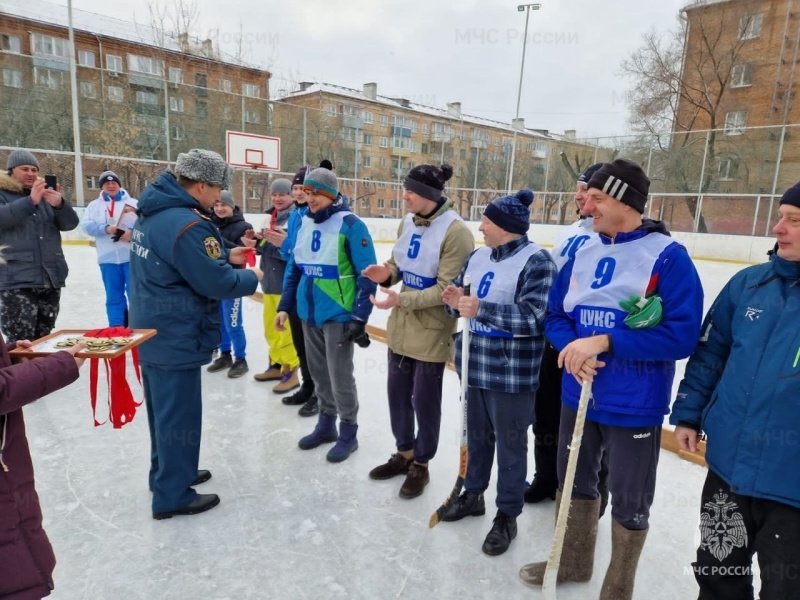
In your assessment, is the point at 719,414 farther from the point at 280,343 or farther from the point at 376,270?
the point at 280,343

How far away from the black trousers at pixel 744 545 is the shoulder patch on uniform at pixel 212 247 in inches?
88.1

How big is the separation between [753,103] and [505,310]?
28.5 meters

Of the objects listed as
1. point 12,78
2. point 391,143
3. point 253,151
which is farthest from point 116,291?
point 391,143

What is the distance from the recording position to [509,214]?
7.61 ft

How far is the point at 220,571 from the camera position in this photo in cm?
222

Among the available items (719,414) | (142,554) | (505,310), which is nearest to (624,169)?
(505,310)

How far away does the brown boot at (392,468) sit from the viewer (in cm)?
303

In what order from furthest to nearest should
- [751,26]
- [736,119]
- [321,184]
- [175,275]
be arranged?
[736,119] < [751,26] < [321,184] < [175,275]

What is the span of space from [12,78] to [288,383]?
1719cm

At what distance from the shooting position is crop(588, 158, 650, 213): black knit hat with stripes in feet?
5.97

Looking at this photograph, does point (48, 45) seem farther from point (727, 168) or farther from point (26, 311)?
point (727, 168)

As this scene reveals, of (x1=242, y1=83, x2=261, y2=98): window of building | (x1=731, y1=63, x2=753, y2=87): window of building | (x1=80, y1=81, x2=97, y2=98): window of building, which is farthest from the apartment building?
(x1=731, y1=63, x2=753, y2=87): window of building

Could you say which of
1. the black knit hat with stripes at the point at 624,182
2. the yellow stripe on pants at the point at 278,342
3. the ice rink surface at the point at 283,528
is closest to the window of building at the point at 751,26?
the ice rink surface at the point at 283,528

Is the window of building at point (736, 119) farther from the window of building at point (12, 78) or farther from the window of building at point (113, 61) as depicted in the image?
the window of building at point (113, 61)
